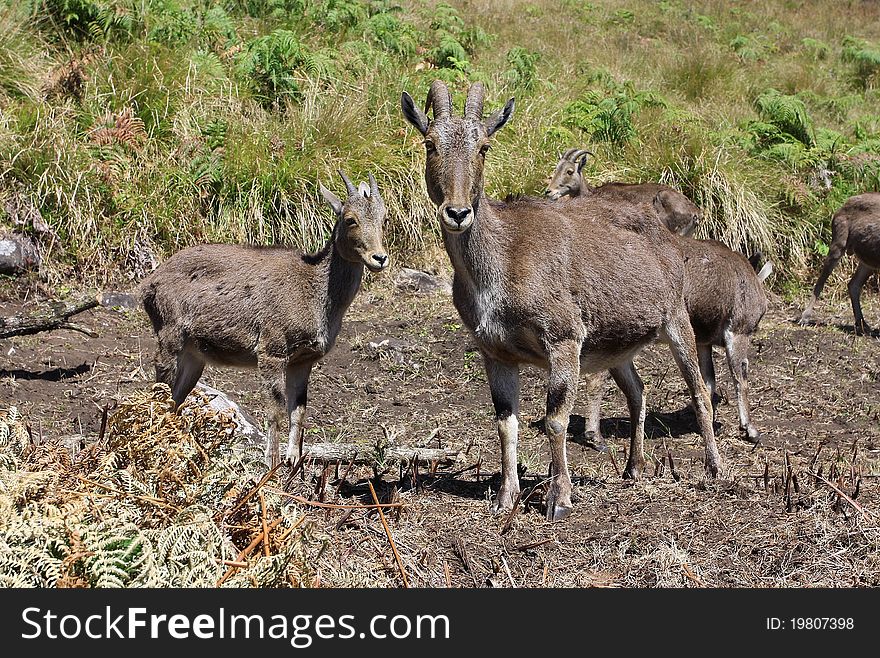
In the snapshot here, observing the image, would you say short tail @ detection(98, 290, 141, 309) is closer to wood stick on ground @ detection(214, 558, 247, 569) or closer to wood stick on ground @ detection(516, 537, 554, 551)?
wood stick on ground @ detection(516, 537, 554, 551)

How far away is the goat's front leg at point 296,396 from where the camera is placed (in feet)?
26.6

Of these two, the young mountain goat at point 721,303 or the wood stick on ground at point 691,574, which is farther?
the young mountain goat at point 721,303

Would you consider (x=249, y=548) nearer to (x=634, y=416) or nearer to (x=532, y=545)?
(x=532, y=545)

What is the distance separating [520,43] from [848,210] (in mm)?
9903

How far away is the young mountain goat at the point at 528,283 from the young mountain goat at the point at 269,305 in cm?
134

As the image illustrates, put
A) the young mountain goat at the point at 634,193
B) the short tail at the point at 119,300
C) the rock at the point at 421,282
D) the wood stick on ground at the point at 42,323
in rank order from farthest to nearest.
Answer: the rock at the point at 421,282
the young mountain goat at the point at 634,193
the short tail at the point at 119,300
the wood stick on ground at the point at 42,323

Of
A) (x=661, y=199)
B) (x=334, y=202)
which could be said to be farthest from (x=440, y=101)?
(x=661, y=199)

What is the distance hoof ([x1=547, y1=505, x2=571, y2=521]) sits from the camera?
6769 millimetres

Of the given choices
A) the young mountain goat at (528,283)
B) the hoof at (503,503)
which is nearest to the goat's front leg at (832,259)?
the young mountain goat at (528,283)

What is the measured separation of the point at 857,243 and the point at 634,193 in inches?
135

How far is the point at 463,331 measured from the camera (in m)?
12.1

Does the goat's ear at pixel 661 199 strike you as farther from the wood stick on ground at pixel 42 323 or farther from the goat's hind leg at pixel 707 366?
the wood stick on ground at pixel 42 323

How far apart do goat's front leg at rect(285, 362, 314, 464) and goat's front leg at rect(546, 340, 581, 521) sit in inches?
84.8

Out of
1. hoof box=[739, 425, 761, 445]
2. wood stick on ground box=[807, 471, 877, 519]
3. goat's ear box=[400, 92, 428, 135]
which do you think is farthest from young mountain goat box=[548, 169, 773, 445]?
goat's ear box=[400, 92, 428, 135]
